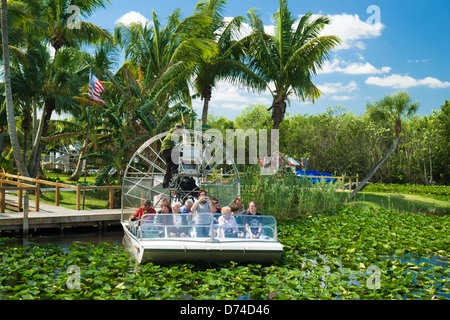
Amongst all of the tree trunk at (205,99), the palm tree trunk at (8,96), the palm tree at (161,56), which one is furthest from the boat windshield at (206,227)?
the tree trunk at (205,99)

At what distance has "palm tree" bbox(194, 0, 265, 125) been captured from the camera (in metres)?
23.1

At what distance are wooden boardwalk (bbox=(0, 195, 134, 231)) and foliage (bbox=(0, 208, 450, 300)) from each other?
1.88m

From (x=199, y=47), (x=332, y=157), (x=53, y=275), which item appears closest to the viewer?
(x=53, y=275)

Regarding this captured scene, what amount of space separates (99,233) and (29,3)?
16390mm

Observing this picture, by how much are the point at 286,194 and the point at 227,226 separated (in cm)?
788

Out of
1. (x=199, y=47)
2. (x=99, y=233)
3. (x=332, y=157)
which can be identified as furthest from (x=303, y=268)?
(x=332, y=157)

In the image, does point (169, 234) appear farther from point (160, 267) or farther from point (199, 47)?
point (199, 47)

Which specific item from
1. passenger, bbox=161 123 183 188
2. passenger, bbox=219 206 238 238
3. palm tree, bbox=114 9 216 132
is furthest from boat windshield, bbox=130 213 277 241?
palm tree, bbox=114 9 216 132

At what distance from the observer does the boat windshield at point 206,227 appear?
30.7ft

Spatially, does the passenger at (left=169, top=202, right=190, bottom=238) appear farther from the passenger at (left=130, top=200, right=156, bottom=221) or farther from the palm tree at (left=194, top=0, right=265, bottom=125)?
the palm tree at (left=194, top=0, right=265, bottom=125)

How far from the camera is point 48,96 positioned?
23047 mm

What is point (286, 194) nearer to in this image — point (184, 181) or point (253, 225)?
point (184, 181)

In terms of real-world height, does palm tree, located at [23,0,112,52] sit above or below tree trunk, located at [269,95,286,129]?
above
